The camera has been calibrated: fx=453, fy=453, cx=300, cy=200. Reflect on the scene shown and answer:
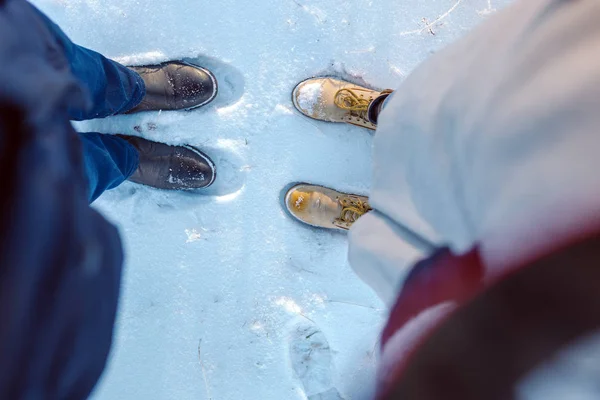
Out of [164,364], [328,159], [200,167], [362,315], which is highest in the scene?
[328,159]

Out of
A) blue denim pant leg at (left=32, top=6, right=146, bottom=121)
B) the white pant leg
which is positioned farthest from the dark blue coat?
the white pant leg

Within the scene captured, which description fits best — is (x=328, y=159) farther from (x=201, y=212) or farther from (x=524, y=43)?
(x=524, y=43)

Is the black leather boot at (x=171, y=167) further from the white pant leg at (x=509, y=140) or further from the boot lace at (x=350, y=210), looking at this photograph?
the white pant leg at (x=509, y=140)

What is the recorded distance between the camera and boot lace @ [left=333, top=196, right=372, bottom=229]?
1000 millimetres

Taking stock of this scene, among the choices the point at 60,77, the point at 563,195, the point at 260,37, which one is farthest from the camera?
the point at 260,37

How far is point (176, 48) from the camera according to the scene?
102 centimetres

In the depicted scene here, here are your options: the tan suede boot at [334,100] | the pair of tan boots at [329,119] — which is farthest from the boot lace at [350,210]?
the tan suede boot at [334,100]

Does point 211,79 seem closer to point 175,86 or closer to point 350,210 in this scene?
point 175,86

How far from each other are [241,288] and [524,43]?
2.56 ft

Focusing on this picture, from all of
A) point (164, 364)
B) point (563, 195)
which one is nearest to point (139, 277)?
point (164, 364)

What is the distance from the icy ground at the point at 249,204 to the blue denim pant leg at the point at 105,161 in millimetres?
135

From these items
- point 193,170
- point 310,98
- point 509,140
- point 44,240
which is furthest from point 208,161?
point 509,140

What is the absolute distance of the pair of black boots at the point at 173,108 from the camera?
0.99 meters

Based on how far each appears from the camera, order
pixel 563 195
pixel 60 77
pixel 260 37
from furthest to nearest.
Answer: pixel 260 37 → pixel 60 77 → pixel 563 195
